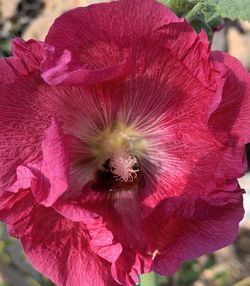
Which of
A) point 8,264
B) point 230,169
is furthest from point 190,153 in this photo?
point 8,264

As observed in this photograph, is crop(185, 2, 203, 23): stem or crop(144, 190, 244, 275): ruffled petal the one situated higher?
crop(185, 2, 203, 23): stem

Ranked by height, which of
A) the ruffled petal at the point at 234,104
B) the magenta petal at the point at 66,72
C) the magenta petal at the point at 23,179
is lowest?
the ruffled petal at the point at 234,104

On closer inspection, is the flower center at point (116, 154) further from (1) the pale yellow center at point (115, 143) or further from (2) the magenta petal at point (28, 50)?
(2) the magenta petal at point (28, 50)

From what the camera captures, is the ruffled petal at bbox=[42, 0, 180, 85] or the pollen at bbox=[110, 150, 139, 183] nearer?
the ruffled petal at bbox=[42, 0, 180, 85]

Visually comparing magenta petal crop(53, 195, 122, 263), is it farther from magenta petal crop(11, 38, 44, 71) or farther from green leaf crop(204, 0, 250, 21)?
green leaf crop(204, 0, 250, 21)

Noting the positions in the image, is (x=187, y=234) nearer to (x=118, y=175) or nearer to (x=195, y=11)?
(x=118, y=175)

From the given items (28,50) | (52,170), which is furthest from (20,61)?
(52,170)

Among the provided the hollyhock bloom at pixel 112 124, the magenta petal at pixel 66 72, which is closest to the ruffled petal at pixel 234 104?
the hollyhock bloom at pixel 112 124

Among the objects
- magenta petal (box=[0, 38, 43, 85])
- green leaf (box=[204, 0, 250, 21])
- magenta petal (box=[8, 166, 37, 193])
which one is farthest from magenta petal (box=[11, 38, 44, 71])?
green leaf (box=[204, 0, 250, 21])

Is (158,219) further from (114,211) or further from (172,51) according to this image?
(172,51)
